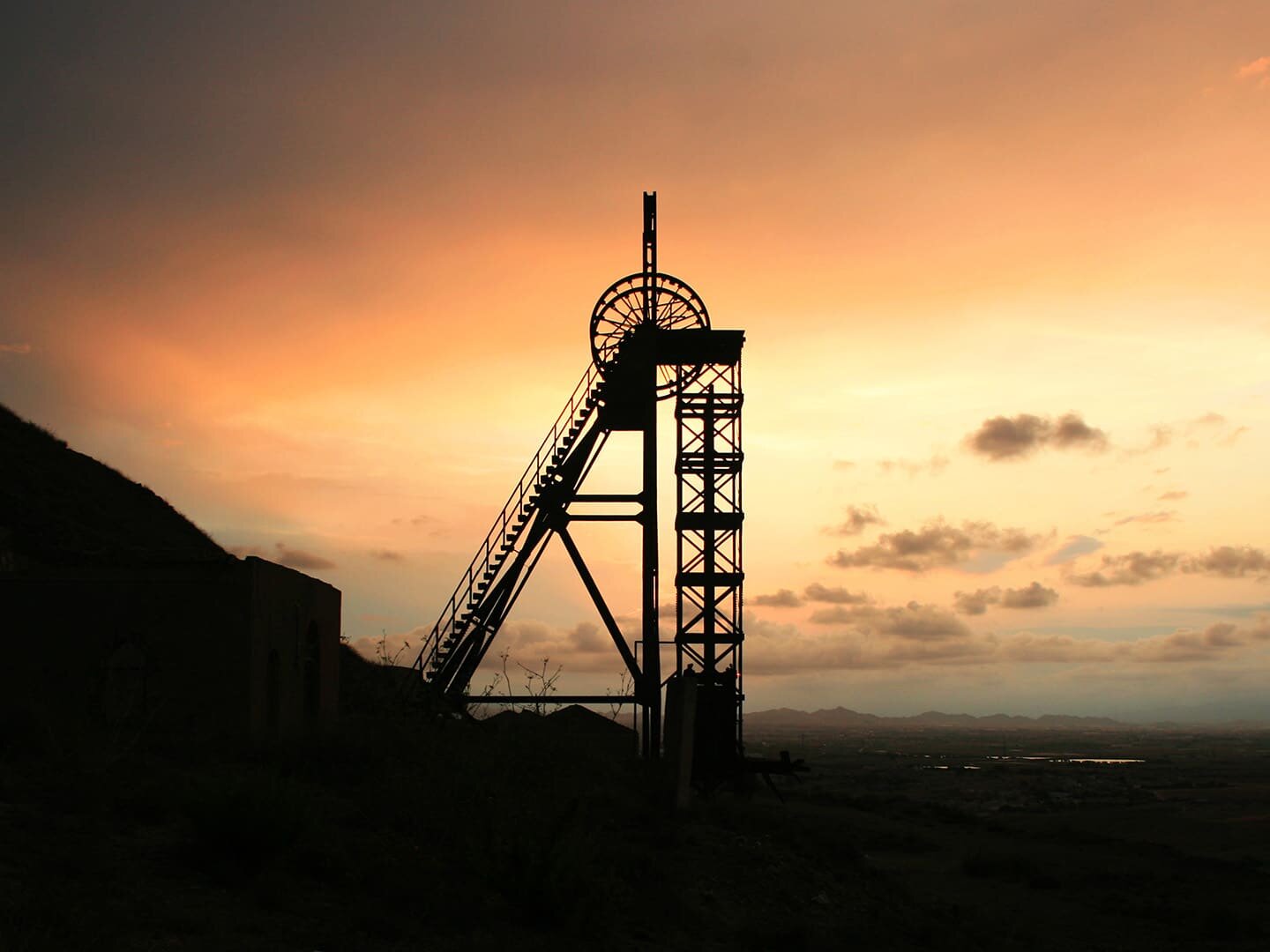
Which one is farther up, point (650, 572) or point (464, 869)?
point (650, 572)

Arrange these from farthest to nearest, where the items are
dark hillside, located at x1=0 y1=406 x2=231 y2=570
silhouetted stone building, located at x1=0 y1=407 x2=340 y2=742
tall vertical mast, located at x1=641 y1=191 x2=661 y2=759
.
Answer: tall vertical mast, located at x1=641 y1=191 x2=661 y2=759
dark hillside, located at x1=0 y1=406 x2=231 y2=570
silhouetted stone building, located at x1=0 y1=407 x2=340 y2=742

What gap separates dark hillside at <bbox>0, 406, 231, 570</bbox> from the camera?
22.7m

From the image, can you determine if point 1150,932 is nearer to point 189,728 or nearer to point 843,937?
point 843,937

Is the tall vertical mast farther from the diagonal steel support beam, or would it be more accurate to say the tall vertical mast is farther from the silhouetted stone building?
the silhouetted stone building

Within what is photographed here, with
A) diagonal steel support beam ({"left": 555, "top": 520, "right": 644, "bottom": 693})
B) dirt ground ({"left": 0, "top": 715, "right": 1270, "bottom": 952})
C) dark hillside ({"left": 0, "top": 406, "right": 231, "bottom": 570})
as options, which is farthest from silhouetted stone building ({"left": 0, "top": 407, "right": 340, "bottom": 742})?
diagonal steel support beam ({"left": 555, "top": 520, "right": 644, "bottom": 693})

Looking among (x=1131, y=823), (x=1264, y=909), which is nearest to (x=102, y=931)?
(x=1264, y=909)

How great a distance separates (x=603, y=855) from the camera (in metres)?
14.8

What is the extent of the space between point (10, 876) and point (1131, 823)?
45569 mm

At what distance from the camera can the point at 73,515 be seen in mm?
31406

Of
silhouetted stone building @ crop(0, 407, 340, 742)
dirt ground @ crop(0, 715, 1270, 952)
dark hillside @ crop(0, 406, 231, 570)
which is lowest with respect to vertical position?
dirt ground @ crop(0, 715, 1270, 952)

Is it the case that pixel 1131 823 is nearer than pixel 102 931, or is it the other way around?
pixel 102 931

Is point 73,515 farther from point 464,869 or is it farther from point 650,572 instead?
point 464,869

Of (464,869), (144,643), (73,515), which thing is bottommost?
A: (464,869)

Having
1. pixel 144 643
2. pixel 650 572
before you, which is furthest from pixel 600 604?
pixel 144 643
